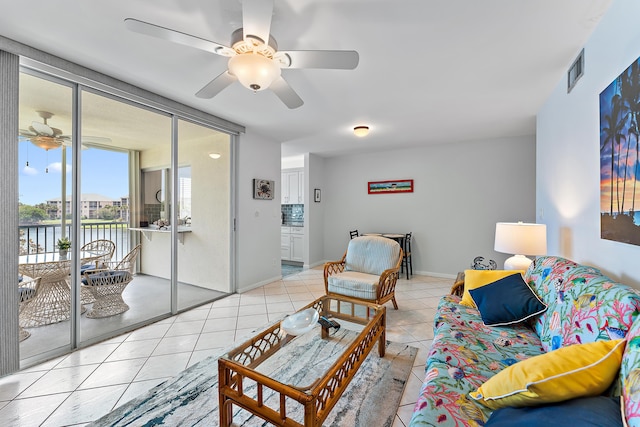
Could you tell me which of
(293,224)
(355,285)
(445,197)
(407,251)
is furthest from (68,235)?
(445,197)

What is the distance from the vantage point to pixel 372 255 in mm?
3359

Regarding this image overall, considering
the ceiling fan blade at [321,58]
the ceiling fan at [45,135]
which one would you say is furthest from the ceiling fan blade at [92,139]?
the ceiling fan blade at [321,58]

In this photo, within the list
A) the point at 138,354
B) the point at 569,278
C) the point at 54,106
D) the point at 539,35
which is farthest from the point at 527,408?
the point at 54,106

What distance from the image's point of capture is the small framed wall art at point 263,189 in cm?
418

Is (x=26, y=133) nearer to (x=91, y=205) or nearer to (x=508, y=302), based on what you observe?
(x=91, y=205)

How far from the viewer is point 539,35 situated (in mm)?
1817

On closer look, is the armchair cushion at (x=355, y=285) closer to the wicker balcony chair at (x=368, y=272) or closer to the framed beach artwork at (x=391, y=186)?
the wicker balcony chair at (x=368, y=272)

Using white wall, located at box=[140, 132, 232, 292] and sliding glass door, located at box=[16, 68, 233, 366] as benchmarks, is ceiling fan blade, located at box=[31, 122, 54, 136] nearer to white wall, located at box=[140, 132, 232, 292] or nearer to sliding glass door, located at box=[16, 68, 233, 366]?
sliding glass door, located at box=[16, 68, 233, 366]

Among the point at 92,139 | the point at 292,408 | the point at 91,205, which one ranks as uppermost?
the point at 92,139

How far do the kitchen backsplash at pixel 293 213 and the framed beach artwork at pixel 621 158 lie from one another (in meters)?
5.08

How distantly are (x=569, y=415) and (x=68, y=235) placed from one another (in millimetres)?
3320

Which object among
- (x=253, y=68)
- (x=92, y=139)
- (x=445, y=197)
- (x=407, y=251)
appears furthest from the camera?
(x=407, y=251)

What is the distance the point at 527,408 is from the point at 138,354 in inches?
105

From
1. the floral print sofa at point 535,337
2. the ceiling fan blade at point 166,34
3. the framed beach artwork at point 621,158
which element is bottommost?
the floral print sofa at point 535,337
